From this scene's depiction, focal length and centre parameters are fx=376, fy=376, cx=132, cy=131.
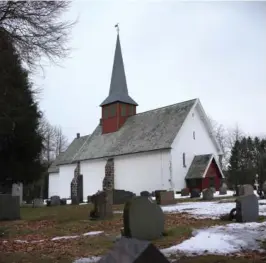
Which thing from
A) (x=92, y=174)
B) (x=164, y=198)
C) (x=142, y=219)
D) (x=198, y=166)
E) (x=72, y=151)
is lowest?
(x=142, y=219)

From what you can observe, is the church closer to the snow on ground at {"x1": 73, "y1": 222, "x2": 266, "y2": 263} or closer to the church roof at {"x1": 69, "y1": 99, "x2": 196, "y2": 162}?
the church roof at {"x1": 69, "y1": 99, "x2": 196, "y2": 162}

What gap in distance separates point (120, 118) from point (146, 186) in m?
10.0

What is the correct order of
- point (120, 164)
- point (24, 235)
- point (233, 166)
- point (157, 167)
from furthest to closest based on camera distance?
point (233, 166) < point (120, 164) < point (157, 167) < point (24, 235)

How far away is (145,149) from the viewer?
35.4 m

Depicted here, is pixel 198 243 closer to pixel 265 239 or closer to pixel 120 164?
pixel 265 239

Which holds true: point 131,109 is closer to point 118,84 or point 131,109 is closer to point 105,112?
point 105,112

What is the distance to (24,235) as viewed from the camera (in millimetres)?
11516

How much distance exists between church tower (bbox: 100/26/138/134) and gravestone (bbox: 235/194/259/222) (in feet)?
104

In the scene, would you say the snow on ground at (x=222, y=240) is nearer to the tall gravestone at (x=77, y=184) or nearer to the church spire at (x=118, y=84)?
the church spire at (x=118, y=84)

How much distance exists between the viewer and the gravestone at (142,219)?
28.0ft

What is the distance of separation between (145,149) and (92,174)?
9528 millimetres

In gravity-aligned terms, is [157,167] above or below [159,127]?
below

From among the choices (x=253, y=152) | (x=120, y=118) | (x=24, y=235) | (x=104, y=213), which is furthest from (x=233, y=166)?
(x=24, y=235)

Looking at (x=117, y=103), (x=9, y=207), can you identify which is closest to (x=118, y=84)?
(x=117, y=103)
